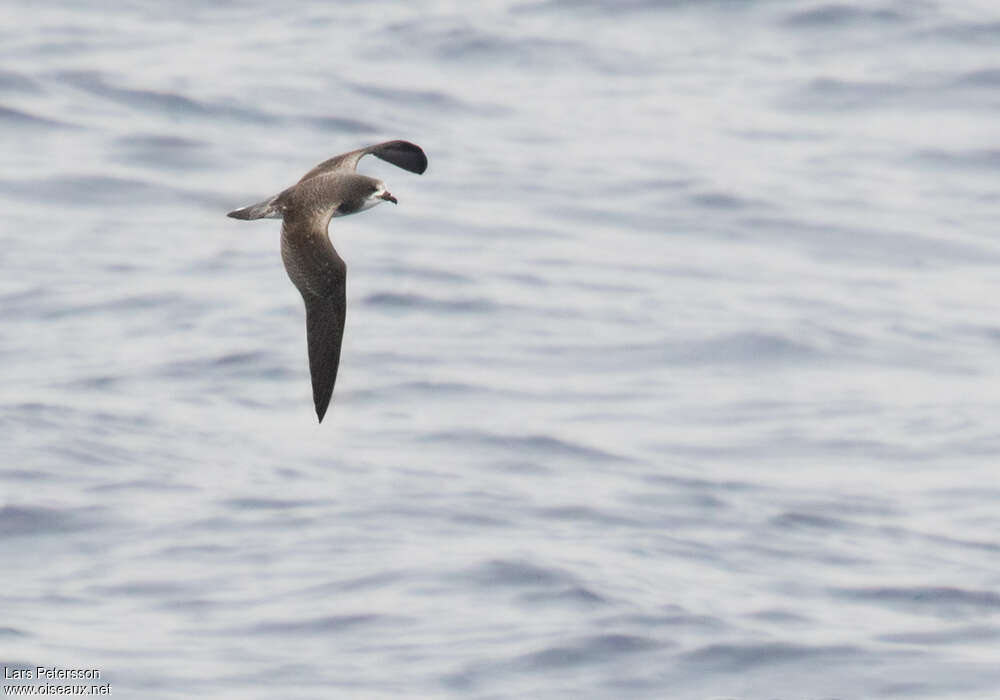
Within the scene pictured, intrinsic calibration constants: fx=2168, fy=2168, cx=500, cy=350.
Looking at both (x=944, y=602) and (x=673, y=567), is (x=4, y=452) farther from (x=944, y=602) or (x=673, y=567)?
(x=944, y=602)

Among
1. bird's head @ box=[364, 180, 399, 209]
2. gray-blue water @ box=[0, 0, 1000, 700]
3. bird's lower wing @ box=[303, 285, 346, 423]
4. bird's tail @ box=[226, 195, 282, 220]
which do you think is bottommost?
gray-blue water @ box=[0, 0, 1000, 700]

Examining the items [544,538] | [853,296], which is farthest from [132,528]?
[853,296]

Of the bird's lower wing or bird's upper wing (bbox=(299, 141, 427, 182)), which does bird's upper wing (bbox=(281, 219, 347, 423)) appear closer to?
the bird's lower wing

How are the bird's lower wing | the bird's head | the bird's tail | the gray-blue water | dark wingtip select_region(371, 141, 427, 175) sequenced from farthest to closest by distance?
the gray-blue water, dark wingtip select_region(371, 141, 427, 175), the bird's head, the bird's tail, the bird's lower wing

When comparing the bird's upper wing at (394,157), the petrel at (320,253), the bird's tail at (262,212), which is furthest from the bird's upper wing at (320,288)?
the bird's upper wing at (394,157)

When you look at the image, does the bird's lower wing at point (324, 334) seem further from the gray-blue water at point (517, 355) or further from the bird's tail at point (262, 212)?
the gray-blue water at point (517, 355)

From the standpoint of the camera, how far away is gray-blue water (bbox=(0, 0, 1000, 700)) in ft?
38.5

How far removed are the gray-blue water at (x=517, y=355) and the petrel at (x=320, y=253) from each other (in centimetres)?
367

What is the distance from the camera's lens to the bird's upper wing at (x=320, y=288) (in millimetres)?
7680

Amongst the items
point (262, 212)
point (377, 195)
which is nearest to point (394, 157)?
point (377, 195)

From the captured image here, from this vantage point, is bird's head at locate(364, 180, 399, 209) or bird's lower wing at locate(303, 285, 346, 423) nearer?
bird's lower wing at locate(303, 285, 346, 423)

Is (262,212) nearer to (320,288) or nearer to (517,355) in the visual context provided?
(320,288)

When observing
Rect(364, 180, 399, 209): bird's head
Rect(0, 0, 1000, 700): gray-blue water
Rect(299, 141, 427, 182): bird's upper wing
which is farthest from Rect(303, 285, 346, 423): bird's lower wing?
Rect(0, 0, 1000, 700): gray-blue water

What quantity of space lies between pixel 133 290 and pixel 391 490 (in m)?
4.17
